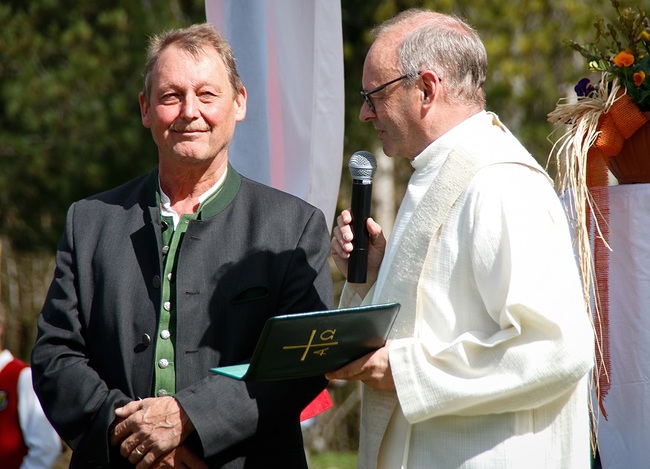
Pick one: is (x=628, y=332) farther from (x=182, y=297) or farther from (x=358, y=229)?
(x=182, y=297)

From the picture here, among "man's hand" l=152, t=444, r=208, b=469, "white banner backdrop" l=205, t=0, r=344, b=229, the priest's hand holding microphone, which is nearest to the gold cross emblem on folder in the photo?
the priest's hand holding microphone

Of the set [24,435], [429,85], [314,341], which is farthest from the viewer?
[24,435]

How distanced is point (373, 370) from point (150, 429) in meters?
0.69

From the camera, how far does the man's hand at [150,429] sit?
119 inches

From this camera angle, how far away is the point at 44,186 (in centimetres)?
1024

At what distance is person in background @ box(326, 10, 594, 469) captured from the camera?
272cm

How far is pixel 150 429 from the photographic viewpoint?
303 cm

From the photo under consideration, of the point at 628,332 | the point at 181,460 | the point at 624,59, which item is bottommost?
the point at 181,460

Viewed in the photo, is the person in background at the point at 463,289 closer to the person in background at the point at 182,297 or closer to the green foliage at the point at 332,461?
the person in background at the point at 182,297

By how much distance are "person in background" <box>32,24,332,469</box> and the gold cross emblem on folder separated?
1.54ft

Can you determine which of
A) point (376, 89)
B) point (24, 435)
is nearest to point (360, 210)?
point (376, 89)

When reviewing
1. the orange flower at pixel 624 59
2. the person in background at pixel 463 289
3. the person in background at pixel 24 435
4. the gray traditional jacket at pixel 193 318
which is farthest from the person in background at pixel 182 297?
the person in background at pixel 24 435

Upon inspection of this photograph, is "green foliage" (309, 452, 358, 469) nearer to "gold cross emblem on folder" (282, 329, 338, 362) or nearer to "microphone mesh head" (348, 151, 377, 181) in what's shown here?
"microphone mesh head" (348, 151, 377, 181)

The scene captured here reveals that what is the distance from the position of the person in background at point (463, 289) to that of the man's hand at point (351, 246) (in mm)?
14
